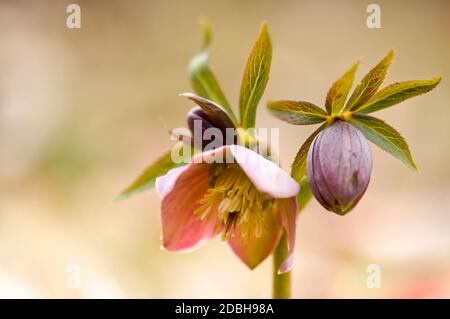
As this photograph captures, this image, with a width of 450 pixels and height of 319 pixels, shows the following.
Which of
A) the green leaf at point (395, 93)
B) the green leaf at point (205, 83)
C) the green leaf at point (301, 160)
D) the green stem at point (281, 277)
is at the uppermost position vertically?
the green leaf at point (205, 83)

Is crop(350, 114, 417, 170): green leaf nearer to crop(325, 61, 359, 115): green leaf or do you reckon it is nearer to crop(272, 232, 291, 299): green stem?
crop(325, 61, 359, 115): green leaf

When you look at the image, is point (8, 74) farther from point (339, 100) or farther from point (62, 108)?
point (339, 100)

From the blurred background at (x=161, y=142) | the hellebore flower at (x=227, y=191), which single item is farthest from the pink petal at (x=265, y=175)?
the blurred background at (x=161, y=142)

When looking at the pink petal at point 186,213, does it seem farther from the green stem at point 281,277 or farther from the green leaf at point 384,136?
the green leaf at point 384,136

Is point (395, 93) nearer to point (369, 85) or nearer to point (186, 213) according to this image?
point (369, 85)

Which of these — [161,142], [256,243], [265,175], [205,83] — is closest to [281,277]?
[256,243]

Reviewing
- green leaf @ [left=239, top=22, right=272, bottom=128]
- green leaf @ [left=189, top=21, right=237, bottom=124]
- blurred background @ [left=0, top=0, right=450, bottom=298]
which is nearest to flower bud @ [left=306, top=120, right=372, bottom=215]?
green leaf @ [left=239, top=22, right=272, bottom=128]
